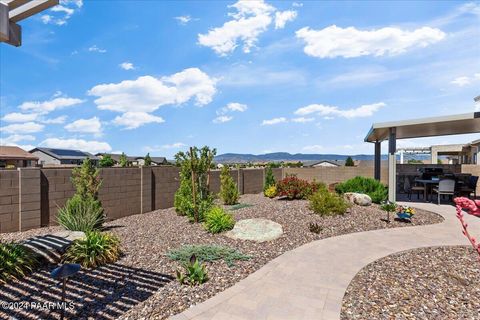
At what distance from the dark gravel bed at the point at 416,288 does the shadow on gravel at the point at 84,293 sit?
2641 millimetres

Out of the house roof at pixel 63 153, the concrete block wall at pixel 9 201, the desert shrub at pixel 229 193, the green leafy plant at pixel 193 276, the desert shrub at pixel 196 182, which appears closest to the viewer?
the green leafy plant at pixel 193 276

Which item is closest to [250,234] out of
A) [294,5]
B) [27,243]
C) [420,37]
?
[27,243]

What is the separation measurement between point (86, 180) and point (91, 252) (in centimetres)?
358

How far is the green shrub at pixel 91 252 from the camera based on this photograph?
466 centimetres

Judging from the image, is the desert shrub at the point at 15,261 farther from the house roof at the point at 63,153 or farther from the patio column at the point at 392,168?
the house roof at the point at 63,153

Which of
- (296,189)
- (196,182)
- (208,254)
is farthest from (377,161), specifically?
(208,254)

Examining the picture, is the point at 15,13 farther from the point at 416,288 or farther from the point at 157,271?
the point at 416,288

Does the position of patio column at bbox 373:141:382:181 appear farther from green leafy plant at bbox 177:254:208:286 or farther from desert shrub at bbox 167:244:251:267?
green leafy plant at bbox 177:254:208:286

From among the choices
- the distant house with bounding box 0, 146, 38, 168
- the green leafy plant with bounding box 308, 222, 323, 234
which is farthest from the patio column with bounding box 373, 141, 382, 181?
the distant house with bounding box 0, 146, 38, 168

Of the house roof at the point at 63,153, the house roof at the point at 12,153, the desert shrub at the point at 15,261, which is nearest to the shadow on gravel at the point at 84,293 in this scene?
the desert shrub at the point at 15,261

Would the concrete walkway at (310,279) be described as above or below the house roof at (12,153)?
below

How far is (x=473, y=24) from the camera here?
7754mm

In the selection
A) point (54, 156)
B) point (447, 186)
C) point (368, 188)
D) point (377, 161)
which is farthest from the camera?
point (54, 156)

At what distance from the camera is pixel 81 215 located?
6602 millimetres
